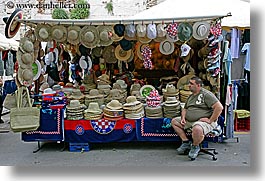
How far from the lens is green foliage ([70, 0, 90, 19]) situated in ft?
46.5

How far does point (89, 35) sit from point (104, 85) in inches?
36.1

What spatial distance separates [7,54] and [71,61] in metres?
2.84

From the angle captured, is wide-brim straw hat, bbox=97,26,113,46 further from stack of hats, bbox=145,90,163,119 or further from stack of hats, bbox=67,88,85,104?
stack of hats, bbox=145,90,163,119

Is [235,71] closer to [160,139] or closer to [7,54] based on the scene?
[160,139]

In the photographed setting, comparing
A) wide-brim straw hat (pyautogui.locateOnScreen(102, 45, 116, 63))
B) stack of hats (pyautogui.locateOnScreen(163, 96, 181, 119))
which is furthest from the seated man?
wide-brim straw hat (pyautogui.locateOnScreen(102, 45, 116, 63))

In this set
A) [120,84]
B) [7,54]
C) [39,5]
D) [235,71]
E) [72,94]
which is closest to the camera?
[72,94]

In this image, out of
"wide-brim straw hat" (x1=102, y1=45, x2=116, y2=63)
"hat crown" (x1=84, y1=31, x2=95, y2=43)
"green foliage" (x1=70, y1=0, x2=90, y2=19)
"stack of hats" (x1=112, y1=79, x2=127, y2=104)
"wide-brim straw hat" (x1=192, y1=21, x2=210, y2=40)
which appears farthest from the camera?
"green foliage" (x1=70, y1=0, x2=90, y2=19)

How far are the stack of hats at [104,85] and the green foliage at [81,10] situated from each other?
7.82 meters

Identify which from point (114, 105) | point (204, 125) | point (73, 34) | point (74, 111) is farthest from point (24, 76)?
point (204, 125)

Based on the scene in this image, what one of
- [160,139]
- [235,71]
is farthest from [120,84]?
[235,71]

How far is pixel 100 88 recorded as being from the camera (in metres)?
5.96

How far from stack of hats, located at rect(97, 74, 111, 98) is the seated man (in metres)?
1.42

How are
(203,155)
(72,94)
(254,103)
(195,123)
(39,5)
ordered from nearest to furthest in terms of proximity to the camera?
(254,103) < (195,123) < (203,155) < (72,94) < (39,5)

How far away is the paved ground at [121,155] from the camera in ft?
15.8
